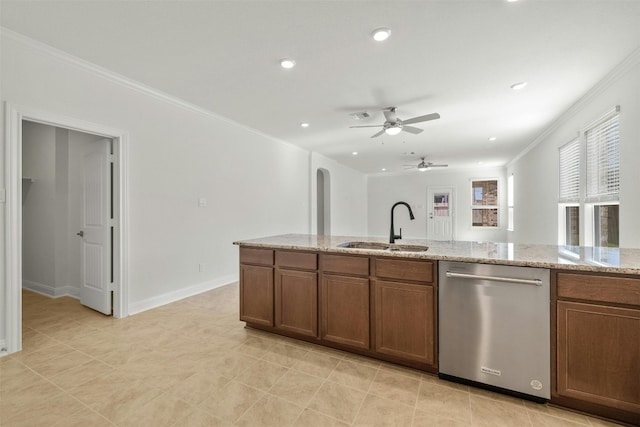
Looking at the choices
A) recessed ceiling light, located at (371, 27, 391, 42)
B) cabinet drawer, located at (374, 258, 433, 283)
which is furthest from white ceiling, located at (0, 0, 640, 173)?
cabinet drawer, located at (374, 258, 433, 283)

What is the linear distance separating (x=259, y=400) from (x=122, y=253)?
2351 millimetres

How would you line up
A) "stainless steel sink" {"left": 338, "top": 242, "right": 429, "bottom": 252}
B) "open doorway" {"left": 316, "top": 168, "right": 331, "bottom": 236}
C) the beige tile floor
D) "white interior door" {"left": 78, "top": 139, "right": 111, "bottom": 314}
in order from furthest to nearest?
"open doorway" {"left": 316, "top": 168, "right": 331, "bottom": 236}, "white interior door" {"left": 78, "top": 139, "right": 111, "bottom": 314}, "stainless steel sink" {"left": 338, "top": 242, "right": 429, "bottom": 252}, the beige tile floor

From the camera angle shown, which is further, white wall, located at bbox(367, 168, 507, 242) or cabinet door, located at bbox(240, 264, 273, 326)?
white wall, located at bbox(367, 168, 507, 242)

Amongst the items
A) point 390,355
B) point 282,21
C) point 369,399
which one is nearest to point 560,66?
point 282,21

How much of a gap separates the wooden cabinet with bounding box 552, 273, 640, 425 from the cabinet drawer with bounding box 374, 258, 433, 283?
0.73m

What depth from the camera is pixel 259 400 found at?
5.91 feet

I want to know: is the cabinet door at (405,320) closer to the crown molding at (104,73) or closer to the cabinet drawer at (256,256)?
the cabinet drawer at (256,256)

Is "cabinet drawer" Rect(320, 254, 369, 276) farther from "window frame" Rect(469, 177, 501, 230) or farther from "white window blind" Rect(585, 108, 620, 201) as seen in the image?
"window frame" Rect(469, 177, 501, 230)

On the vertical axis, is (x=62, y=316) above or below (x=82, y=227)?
below

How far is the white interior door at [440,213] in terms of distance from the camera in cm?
982

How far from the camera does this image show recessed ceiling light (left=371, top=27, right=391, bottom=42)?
7.20 feet

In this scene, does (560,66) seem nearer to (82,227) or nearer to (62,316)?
(82,227)

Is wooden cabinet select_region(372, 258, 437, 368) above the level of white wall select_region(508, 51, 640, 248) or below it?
below

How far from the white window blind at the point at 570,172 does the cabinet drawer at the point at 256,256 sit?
13.4 feet
